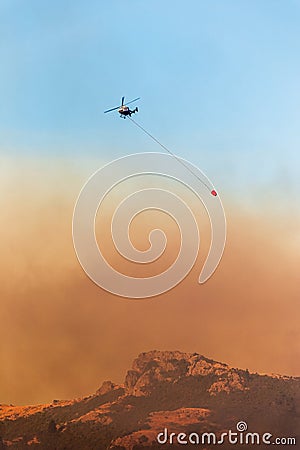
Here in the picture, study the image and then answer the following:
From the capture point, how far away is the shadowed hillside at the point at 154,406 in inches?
792

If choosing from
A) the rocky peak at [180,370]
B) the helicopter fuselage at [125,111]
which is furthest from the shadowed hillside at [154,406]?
the helicopter fuselage at [125,111]

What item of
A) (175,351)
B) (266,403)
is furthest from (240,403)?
(175,351)

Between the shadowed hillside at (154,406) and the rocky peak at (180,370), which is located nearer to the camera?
the shadowed hillside at (154,406)

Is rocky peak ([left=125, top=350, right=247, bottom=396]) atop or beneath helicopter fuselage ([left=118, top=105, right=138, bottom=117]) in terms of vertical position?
beneath

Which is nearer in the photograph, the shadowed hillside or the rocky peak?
the shadowed hillside

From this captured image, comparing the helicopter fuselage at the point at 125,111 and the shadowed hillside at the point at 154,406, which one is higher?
the helicopter fuselage at the point at 125,111

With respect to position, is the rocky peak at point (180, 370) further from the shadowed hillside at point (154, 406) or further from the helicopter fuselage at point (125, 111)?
the helicopter fuselage at point (125, 111)

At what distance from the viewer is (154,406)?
67.8ft

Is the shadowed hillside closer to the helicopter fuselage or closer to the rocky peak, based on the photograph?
the rocky peak

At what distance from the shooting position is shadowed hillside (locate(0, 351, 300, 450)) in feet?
66.0

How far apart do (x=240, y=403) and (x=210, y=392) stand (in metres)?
0.88

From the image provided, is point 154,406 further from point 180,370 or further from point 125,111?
point 125,111

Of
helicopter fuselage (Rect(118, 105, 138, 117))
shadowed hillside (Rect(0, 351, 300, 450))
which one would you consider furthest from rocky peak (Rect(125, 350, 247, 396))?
helicopter fuselage (Rect(118, 105, 138, 117))

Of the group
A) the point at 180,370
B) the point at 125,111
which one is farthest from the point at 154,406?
the point at 125,111
